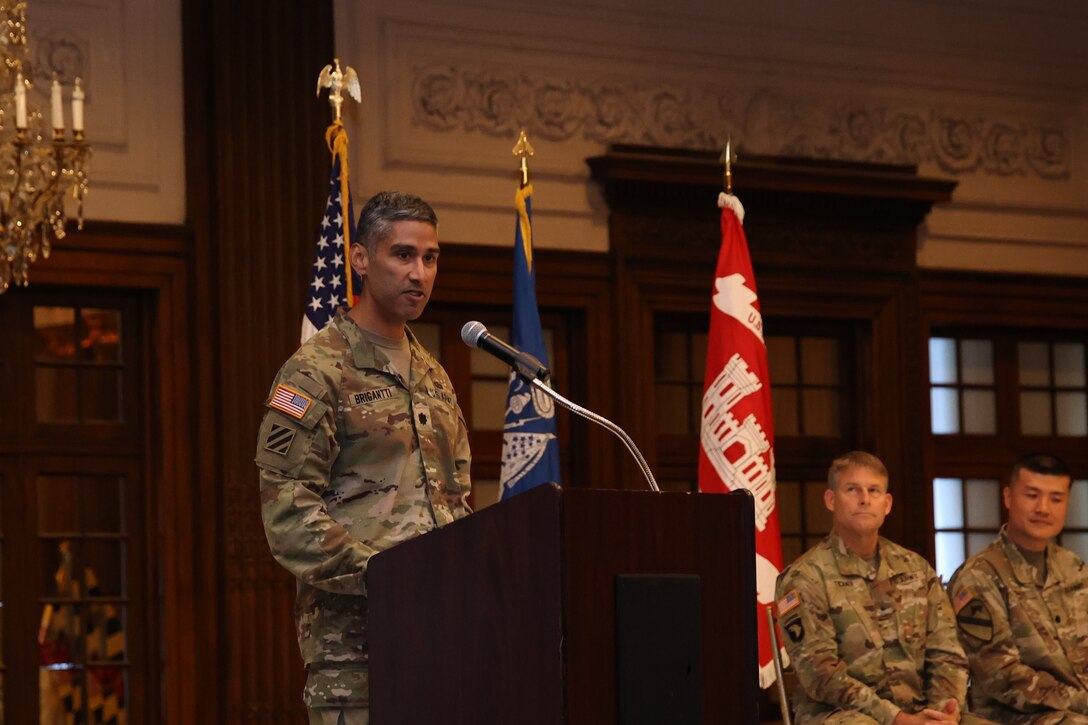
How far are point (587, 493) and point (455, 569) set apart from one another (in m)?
0.35

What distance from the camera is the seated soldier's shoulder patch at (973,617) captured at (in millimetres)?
5320

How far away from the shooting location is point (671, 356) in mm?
7441

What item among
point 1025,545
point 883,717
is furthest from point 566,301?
point 883,717

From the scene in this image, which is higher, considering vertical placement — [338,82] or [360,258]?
[338,82]

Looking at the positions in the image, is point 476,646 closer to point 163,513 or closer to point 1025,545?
point 1025,545

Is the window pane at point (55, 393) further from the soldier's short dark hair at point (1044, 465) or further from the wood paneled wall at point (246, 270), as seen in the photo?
the soldier's short dark hair at point (1044, 465)

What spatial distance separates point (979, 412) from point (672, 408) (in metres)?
1.66

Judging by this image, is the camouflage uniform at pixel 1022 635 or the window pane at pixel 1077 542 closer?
the camouflage uniform at pixel 1022 635

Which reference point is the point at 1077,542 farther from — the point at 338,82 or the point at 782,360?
the point at 338,82

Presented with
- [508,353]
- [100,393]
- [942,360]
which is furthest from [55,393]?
[942,360]

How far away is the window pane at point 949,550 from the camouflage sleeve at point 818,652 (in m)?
3.07

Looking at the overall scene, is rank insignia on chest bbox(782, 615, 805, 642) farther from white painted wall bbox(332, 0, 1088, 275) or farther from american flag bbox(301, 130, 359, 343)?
white painted wall bbox(332, 0, 1088, 275)

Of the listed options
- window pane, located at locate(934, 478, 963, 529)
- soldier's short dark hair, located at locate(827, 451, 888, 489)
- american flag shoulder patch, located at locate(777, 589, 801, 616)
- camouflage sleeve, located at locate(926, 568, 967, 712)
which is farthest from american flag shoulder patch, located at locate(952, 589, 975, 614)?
window pane, located at locate(934, 478, 963, 529)

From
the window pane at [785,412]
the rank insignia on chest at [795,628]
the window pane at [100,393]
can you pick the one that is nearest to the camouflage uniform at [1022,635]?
the rank insignia on chest at [795,628]
